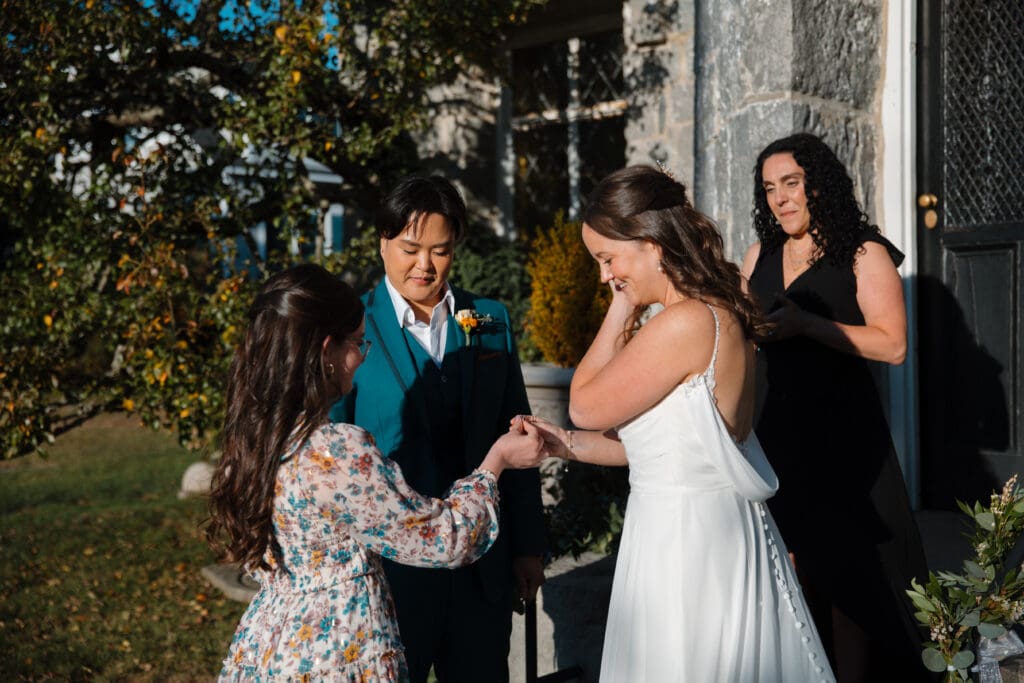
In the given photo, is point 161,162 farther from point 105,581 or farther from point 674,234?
point 674,234

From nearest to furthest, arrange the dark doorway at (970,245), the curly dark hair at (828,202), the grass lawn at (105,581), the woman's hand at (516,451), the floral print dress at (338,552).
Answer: the floral print dress at (338,552) → the woman's hand at (516,451) → the curly dark hair at (828,202) → the dark doorway at (970,245) → the grass lawn at (105,581)

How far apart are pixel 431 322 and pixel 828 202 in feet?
4.89

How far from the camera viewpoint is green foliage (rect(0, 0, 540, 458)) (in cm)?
588

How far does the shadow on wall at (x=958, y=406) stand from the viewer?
4738mm

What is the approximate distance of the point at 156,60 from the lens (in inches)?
263

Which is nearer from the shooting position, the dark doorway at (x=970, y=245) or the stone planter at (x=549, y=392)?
the dark doorway at (x=970, y=245)

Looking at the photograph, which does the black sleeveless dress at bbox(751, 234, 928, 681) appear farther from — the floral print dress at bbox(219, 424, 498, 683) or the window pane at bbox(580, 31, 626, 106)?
the window pane at bbox(580, 31, 626, 106)

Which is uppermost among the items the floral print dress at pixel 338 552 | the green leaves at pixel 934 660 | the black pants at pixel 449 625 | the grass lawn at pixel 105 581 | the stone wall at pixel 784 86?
the stone wall at pixel 784 86

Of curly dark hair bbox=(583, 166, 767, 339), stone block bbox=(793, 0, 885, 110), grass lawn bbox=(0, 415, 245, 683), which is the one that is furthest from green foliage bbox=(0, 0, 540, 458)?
curly dark hair bbox=(583, 166, 767, 339)

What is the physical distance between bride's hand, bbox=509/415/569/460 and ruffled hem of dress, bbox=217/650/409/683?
698 mm

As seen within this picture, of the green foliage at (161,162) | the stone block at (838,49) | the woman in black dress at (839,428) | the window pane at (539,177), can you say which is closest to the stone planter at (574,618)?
the woman in black dress at (839,428)

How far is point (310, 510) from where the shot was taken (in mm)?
2217

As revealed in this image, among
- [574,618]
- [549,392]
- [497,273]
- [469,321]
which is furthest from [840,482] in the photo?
[497,273]

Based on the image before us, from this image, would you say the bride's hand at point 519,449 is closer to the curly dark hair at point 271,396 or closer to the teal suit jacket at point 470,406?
the teal suit jacket at point 470,406
